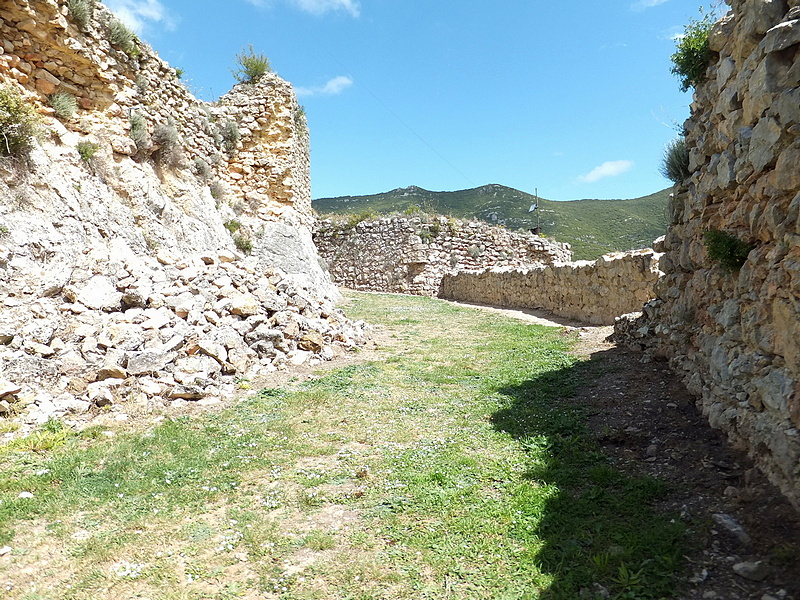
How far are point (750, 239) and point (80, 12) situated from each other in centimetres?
1100

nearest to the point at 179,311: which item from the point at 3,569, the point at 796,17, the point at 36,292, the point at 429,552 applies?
the point at 36,292

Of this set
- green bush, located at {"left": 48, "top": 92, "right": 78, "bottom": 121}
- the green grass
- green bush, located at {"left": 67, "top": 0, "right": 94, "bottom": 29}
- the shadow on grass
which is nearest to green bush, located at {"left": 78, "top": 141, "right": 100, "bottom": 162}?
green bush, located at {"left": 48, "top": 92, "right": 78, "bottom": 121}

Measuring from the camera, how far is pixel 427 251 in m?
23.2

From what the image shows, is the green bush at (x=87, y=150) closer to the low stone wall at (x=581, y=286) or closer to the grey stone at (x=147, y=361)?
the grey stone at (x=147, y=361)

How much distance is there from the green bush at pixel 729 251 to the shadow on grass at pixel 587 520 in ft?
6.39

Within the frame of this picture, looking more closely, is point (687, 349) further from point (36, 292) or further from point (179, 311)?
point (36, 292)

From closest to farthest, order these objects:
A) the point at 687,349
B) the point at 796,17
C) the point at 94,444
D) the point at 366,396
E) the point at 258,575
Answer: the point at 258,575 < the point at 796,17 < the point at 94,444 < the point at 687,349 < the point at 366,396

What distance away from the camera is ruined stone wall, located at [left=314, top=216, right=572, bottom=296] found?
75.9 ft

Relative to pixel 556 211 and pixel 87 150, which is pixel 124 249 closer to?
pixel 87 150

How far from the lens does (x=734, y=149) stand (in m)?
4.54

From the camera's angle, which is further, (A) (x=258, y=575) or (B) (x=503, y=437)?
(B) (x=503, y=437)

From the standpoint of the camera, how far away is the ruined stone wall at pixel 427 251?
2312 cm

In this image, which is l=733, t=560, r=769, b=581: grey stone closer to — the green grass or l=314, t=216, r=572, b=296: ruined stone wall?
the green grass

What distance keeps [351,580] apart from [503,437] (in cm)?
232
